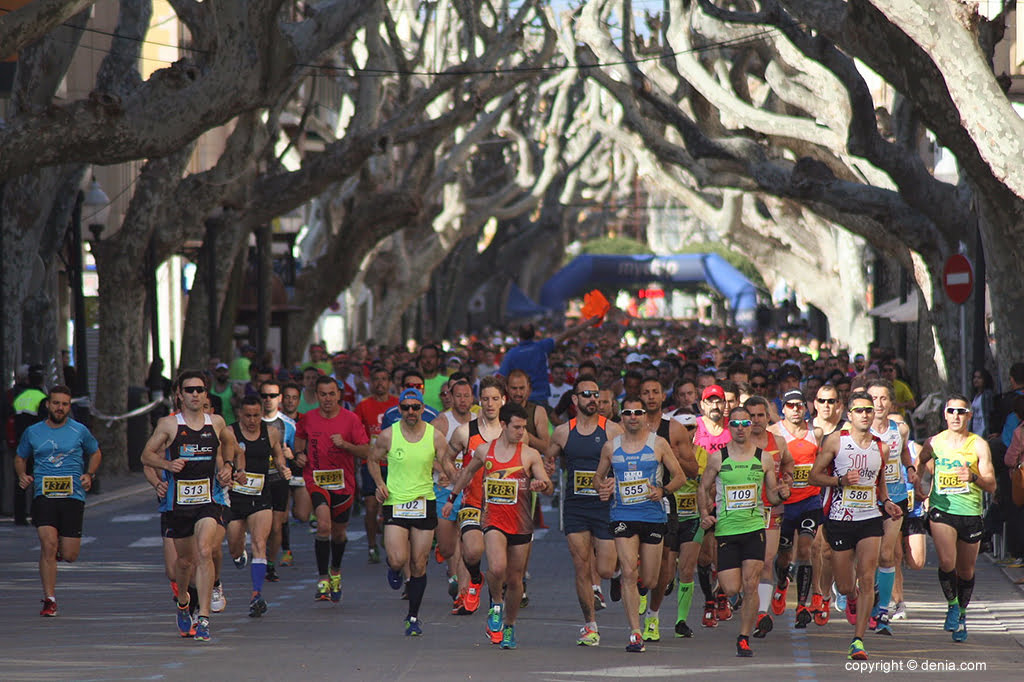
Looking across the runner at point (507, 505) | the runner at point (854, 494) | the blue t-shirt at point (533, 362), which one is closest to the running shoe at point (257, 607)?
the runner at point (507, 505)

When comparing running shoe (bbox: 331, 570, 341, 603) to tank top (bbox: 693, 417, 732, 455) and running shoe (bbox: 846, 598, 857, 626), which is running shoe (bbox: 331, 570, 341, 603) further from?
running shoe (bbox: 846, 598, 857, 626)

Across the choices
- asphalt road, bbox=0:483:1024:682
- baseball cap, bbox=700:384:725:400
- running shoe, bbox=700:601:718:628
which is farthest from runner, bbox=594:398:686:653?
baseball cap, bbox=700:384:725:400

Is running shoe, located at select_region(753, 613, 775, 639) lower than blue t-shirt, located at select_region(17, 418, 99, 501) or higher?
lower

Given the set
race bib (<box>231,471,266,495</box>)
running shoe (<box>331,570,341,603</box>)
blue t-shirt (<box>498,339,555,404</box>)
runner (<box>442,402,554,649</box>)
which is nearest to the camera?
runner (<box>442,402,554,649</box>)

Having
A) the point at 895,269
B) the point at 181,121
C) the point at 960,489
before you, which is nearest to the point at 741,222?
the point at 895,269

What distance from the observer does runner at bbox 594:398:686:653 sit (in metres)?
10.6

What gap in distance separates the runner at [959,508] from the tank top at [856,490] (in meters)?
0.66

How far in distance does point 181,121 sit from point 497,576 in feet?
19.1

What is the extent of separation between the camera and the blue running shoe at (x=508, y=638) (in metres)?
10.6

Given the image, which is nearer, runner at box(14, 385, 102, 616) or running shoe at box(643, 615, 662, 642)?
running shoe at box(643, 615, 662, 642)

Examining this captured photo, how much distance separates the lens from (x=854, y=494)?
10648 millimetres

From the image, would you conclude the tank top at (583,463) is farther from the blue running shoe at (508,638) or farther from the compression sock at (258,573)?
the compression sock at (258,573)

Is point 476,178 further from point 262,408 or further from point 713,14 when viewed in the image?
point 262,408

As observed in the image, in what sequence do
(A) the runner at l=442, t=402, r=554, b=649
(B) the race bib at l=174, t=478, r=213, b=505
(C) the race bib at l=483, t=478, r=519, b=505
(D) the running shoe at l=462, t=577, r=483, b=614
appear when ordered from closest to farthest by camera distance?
(A) the runner at l=442, t=402, r=554, b=649 < (C) the race bib at l=483, t=478, r=519, b=505 < (B) the race bib at l=174, t=478, r=213, b=505 < (D) the running shoe at l=462, t=577, r=483, b=614
